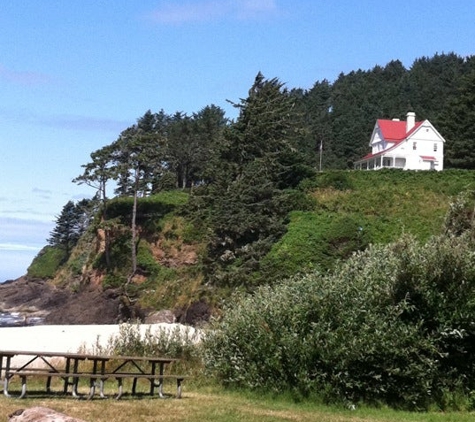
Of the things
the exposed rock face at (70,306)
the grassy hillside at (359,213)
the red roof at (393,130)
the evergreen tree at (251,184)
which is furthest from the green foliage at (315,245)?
the red roof at (393,130)

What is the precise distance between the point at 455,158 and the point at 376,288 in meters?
56.5

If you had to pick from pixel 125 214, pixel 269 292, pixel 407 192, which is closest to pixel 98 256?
pixel 125 214

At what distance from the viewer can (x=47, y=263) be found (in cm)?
7581

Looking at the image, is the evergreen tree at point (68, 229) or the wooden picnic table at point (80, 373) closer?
the wooden picnic table at point (80, 373)

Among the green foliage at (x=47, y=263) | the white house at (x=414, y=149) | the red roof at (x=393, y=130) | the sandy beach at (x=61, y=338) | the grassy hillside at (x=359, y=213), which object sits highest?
the red roof at (x=393, y=130)

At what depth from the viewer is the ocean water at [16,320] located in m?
51.1

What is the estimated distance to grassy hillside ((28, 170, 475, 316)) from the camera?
1746 inches

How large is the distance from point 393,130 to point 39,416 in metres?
70.9

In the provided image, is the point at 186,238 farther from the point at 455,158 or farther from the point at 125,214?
the point at 455,158

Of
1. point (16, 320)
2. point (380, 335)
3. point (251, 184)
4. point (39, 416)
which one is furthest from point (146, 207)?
point (39, 416)

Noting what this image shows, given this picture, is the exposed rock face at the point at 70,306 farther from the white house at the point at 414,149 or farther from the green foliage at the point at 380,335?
the white house at the point at 414,149

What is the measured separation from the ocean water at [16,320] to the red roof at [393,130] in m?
39.9

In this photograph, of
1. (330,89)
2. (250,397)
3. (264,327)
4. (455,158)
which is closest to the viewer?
(250,397)

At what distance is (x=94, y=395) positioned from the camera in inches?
516
